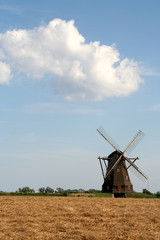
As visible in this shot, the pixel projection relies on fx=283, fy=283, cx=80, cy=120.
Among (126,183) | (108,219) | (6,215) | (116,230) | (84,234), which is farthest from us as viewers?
(126,183)

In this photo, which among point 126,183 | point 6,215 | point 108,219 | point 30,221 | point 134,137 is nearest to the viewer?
point 30,221

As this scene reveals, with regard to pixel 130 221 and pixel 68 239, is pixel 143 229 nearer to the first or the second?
pixel 130 221

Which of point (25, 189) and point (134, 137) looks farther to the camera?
point (134, 137)

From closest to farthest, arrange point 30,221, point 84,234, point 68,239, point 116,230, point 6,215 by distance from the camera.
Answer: point 68,239
point 84,234
point 116,230
point 30,221
point 6,215

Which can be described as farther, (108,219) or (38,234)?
(108,219)

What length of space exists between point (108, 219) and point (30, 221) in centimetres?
364

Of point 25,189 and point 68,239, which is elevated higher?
point 25,189

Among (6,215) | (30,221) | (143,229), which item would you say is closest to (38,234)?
(30,221)

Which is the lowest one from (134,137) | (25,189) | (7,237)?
(7,237)

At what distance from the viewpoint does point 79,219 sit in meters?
13.0

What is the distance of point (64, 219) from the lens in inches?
516

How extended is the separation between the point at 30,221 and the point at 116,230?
13.1 feet

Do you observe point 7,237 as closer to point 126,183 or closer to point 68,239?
point 68,239

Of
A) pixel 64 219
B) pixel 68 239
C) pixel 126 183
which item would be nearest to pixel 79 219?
pixel 64 219
